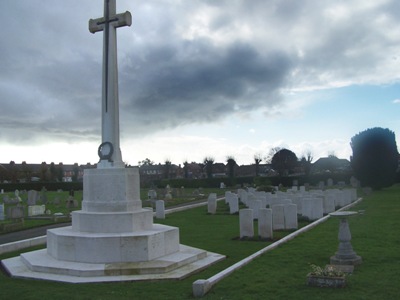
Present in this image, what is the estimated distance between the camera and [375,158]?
37406mm

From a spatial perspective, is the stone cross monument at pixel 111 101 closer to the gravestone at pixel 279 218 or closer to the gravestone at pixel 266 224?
the gravestone at pixel 266 224

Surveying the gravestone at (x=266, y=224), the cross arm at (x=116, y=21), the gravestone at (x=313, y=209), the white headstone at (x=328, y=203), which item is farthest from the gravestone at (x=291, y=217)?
the cross arm at (x=116, y=21)

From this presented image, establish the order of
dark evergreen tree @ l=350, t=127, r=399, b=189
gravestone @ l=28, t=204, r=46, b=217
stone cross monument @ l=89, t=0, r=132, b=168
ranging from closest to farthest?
stone cross monument @ l=89, t=0, r=132, b=168, gravestone @ l=28, t=204, r=46, b=217, dark evergreen tree @ l=350, t=127, r=399, b=189

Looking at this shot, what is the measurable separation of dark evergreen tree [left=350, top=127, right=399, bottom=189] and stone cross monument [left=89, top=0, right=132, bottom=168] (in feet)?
106

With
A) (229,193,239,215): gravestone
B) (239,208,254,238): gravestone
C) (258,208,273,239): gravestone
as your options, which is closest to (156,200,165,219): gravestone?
(229,193,239,215): gravestone

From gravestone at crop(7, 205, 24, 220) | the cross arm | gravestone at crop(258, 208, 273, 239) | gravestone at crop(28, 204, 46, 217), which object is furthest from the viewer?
gravestone at crop(28, 204, 46, 217)

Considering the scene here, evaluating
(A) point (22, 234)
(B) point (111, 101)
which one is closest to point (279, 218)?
(B) point (111, 101)

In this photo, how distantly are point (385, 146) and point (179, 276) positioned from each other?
34812 millimetres

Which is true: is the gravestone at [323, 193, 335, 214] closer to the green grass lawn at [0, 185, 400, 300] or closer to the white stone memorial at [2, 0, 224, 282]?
the green grass lawn at [0, 185, 400, 300]

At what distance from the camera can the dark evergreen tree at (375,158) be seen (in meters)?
37.2

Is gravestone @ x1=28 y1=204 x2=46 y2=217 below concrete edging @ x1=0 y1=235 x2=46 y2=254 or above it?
above

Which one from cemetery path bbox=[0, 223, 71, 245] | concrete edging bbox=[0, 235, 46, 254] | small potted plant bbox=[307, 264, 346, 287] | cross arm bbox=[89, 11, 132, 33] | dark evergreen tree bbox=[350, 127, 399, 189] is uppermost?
cross arm bbox=[89, 11, 132, 33]

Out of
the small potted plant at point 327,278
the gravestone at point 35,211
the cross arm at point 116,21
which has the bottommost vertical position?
the small potted plant at point 327,278

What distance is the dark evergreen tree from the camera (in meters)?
37.2
